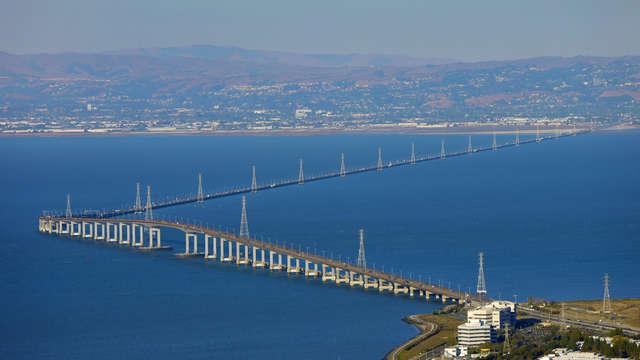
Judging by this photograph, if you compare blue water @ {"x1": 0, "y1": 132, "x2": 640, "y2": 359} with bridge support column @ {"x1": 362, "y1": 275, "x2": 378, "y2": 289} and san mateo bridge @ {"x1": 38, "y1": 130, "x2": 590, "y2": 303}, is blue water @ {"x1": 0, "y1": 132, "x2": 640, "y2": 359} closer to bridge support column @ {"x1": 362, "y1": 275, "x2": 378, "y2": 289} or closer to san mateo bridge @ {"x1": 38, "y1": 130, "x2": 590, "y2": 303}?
san mateo bridge @ {"x1": 38, "y1": 130, "x2": 590, "y2": 303}

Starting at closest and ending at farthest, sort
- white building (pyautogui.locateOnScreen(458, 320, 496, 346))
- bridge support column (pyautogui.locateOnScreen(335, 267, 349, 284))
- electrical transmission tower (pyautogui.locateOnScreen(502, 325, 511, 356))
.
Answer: electrical transmission tower (pyautogui.locateOnScreen(502, 325, 511, 356))
white building (pyautogui.locateOnScreen(458, 320, 496, 346))
bridge support column (pyautogui.locateOnScreen(335, 267, 349, 284))

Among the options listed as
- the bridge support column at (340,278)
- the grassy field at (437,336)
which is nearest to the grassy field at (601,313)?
the grassy field at (437,336)

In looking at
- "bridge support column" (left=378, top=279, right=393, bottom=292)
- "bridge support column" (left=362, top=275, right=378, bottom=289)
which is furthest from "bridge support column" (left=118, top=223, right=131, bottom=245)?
"bridge support column" (left=378, top=279, right=393, bottom=292)

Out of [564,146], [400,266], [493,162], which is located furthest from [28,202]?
[564,146]

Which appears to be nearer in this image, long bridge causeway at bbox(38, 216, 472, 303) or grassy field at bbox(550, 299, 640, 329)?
grassy field at bbox(550, 299, 640, 329)

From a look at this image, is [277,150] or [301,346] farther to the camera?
[277,150]

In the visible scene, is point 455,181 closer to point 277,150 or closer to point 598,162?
point 598,162

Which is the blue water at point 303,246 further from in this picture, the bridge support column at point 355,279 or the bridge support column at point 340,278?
the bridge support column at point 340,278
